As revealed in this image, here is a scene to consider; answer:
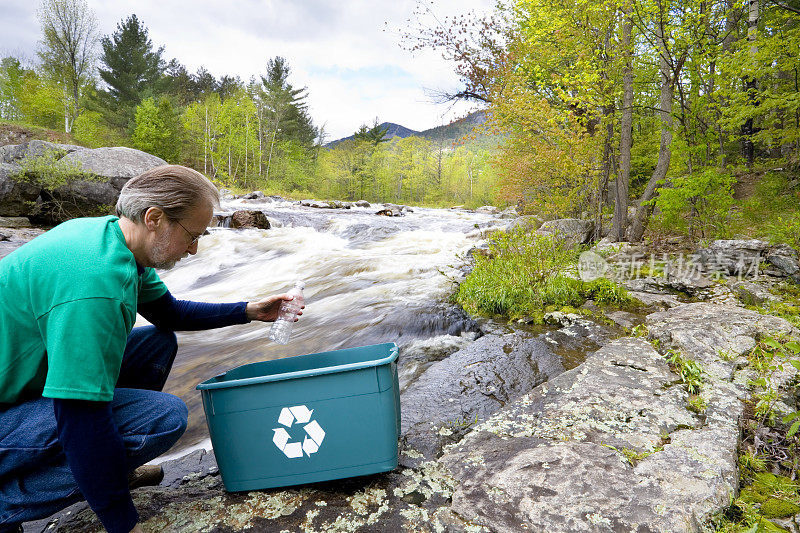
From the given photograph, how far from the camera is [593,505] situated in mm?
1632

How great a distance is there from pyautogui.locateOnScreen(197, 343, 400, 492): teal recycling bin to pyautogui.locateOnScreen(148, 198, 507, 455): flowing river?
3.32ft

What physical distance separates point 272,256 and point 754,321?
27.4 ft

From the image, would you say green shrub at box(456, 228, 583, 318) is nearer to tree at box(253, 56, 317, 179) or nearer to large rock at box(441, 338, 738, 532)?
large rock at box(441, 338, 738, 532)

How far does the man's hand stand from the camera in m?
2.24

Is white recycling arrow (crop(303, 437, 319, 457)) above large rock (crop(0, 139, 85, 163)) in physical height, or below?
below

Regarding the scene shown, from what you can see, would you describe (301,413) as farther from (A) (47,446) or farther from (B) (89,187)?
(B) (89,187)

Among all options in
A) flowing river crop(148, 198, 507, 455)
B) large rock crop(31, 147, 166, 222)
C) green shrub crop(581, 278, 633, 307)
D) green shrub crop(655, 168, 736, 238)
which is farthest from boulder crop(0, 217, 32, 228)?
green shrub crop(655, 168, 736, 238)

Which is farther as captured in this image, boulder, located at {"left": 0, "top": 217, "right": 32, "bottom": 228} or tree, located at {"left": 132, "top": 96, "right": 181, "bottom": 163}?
tree, located at {"left": 132, "top": 96, "right": 181, "bottom": 163}

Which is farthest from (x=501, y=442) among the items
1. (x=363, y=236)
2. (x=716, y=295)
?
(x=363, y=236)

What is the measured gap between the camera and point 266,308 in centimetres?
226

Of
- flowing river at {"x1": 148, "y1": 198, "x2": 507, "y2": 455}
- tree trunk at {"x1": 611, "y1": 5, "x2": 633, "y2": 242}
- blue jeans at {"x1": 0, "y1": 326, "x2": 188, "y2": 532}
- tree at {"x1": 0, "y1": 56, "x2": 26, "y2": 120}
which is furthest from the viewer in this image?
tree at {"x1": 0, "y1": 56, "x2": 26, "y2": 120}

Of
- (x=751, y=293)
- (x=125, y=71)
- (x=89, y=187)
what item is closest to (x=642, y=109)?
(x=751, y=293)

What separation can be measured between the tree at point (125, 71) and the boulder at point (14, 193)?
24416 millimetres

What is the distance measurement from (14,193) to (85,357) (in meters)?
11.1
